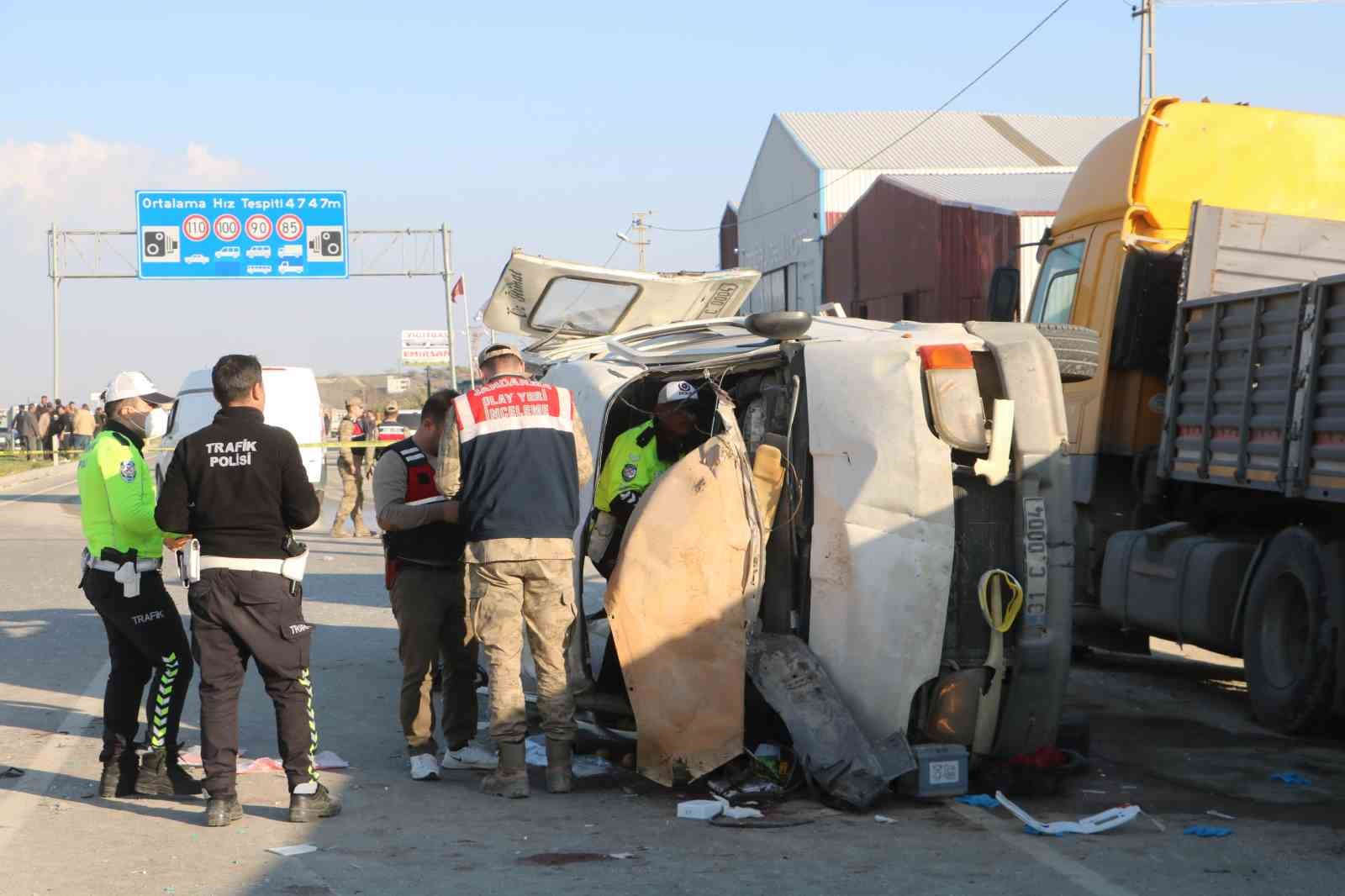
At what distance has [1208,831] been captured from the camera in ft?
20.0

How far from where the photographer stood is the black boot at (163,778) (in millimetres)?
6910

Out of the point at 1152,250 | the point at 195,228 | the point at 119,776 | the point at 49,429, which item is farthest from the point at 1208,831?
the point at 49,429

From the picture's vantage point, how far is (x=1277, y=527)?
9.05 m

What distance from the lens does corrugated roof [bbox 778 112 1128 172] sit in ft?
156

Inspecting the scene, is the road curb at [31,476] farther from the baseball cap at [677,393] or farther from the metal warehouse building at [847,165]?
the baseball cap at [677,393]

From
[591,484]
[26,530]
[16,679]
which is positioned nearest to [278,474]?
[591,484]

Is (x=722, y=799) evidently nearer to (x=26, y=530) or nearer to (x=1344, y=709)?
→ (x=1344, y=709)

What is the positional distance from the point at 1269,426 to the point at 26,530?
18233 mm

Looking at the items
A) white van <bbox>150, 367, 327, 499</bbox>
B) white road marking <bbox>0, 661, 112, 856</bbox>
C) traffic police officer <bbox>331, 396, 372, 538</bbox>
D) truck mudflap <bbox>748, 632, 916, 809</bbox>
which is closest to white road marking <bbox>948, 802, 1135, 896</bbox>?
truck mudflap <bbox>748, 632, 916, 809</bbox>

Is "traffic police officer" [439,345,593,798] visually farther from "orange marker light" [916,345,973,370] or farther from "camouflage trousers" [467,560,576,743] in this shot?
"orange marker light" [916,345,973,370]

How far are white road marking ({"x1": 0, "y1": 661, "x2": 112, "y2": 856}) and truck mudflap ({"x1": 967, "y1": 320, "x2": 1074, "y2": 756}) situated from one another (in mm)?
3993

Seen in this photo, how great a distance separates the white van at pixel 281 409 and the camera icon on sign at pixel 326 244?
1342 centimetres

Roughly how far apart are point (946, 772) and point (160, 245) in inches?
1328

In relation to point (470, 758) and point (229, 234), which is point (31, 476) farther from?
point (470, 758)
